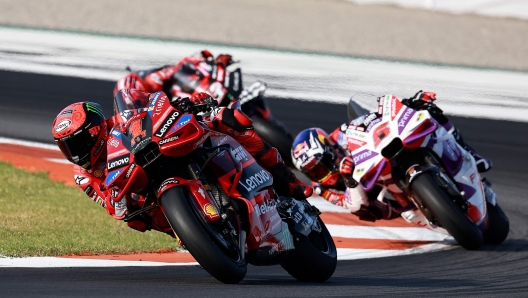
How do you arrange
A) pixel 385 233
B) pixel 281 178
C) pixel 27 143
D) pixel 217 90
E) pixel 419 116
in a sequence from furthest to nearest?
1. pixel 27 143
2. pixel 217 90
3. pixel 385 233
4. pixel 419 116
5. pixel 281 178

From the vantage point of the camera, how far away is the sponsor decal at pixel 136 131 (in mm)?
5078

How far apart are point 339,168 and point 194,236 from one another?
353 centimetres

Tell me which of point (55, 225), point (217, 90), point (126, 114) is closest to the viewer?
point (126, 114)

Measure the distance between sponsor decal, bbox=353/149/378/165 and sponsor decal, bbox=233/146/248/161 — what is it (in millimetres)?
2164

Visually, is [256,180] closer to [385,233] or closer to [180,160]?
[180,160]

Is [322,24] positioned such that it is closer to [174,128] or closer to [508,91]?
[508,91]


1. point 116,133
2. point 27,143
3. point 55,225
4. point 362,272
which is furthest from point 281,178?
point 27,143

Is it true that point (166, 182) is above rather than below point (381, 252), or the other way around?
above

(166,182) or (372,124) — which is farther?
(372,124)

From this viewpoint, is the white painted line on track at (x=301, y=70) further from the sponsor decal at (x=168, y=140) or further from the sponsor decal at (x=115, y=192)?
the sponsor decal at (x=168, y=140)

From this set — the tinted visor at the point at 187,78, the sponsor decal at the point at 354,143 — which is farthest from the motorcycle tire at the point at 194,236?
the tinted visor at the point at 187,78

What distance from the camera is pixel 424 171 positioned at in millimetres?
7297

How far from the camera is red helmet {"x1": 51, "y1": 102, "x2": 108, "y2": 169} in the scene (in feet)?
17.0

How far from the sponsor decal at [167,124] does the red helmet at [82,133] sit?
466mm
